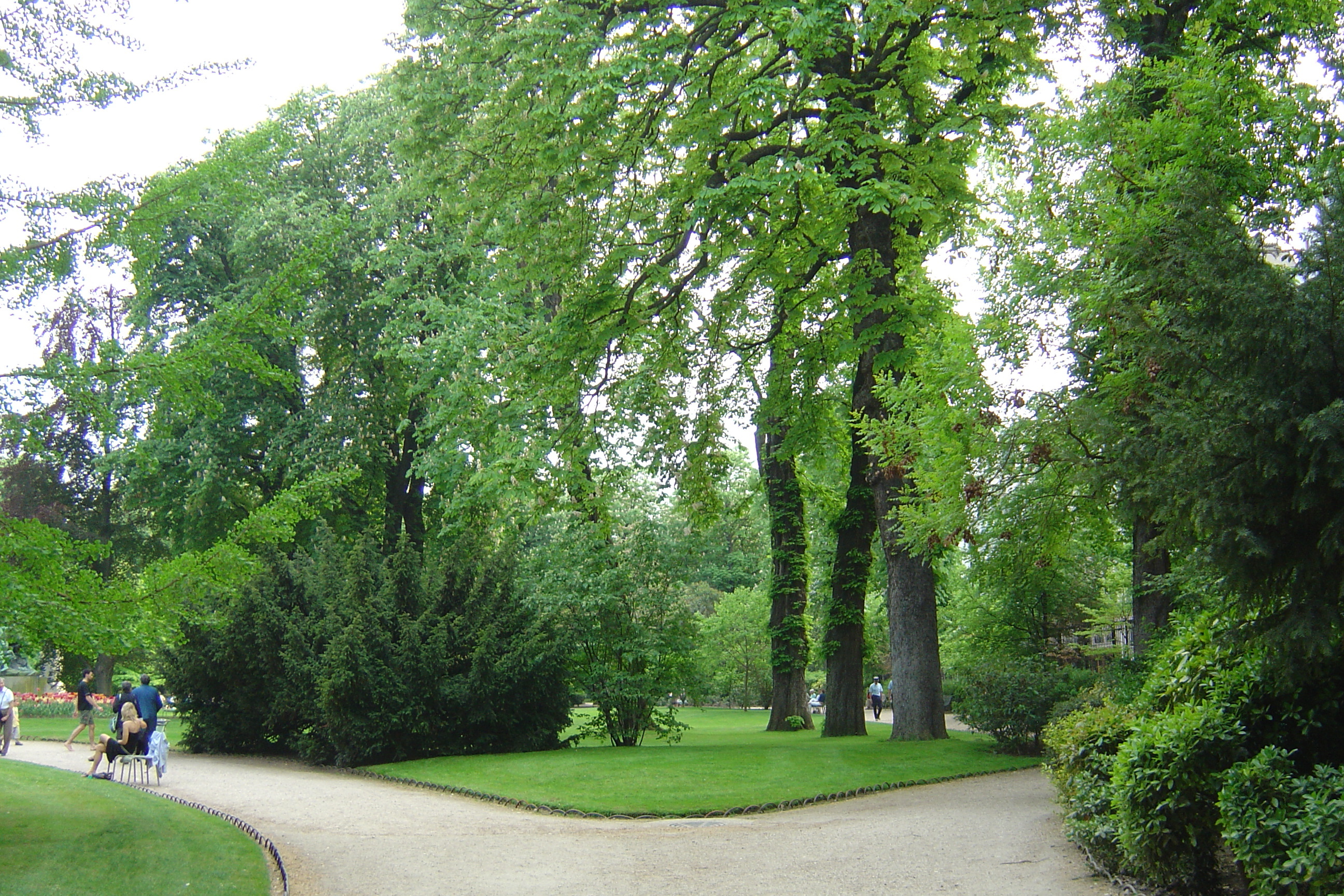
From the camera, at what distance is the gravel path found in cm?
777

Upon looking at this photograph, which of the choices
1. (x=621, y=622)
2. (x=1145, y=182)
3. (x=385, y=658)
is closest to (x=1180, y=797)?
(x=1145, y=182)

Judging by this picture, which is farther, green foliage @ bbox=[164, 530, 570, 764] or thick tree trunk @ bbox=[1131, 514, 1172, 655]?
green foliage @ bbox=[164, 530, 570, 764]

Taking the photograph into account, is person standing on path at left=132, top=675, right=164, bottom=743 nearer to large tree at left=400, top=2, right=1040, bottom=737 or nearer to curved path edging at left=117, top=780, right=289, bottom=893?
curved path edging at left=117, top=780, right=289, bottom=893

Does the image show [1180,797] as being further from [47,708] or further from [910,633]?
[47,708]

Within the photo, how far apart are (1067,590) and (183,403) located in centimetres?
2506

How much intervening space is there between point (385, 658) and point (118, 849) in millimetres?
8094

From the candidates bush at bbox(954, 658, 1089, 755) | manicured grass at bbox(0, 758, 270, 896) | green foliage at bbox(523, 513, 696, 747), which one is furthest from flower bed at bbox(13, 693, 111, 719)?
bush at bbox(954, 658, 1089, 755)

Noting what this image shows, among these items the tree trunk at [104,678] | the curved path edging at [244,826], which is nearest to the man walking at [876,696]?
the tree trunk at [104,678]

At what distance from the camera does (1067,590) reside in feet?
92.4

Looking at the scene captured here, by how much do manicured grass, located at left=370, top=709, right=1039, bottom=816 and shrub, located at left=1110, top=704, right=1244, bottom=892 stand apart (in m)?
5.67

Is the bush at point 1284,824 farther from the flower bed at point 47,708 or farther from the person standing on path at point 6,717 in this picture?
the flower bed at point 47,708

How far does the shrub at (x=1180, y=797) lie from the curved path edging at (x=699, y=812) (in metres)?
5.40

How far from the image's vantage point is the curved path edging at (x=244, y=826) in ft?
27.7

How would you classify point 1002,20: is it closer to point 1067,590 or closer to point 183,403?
point 183,403
